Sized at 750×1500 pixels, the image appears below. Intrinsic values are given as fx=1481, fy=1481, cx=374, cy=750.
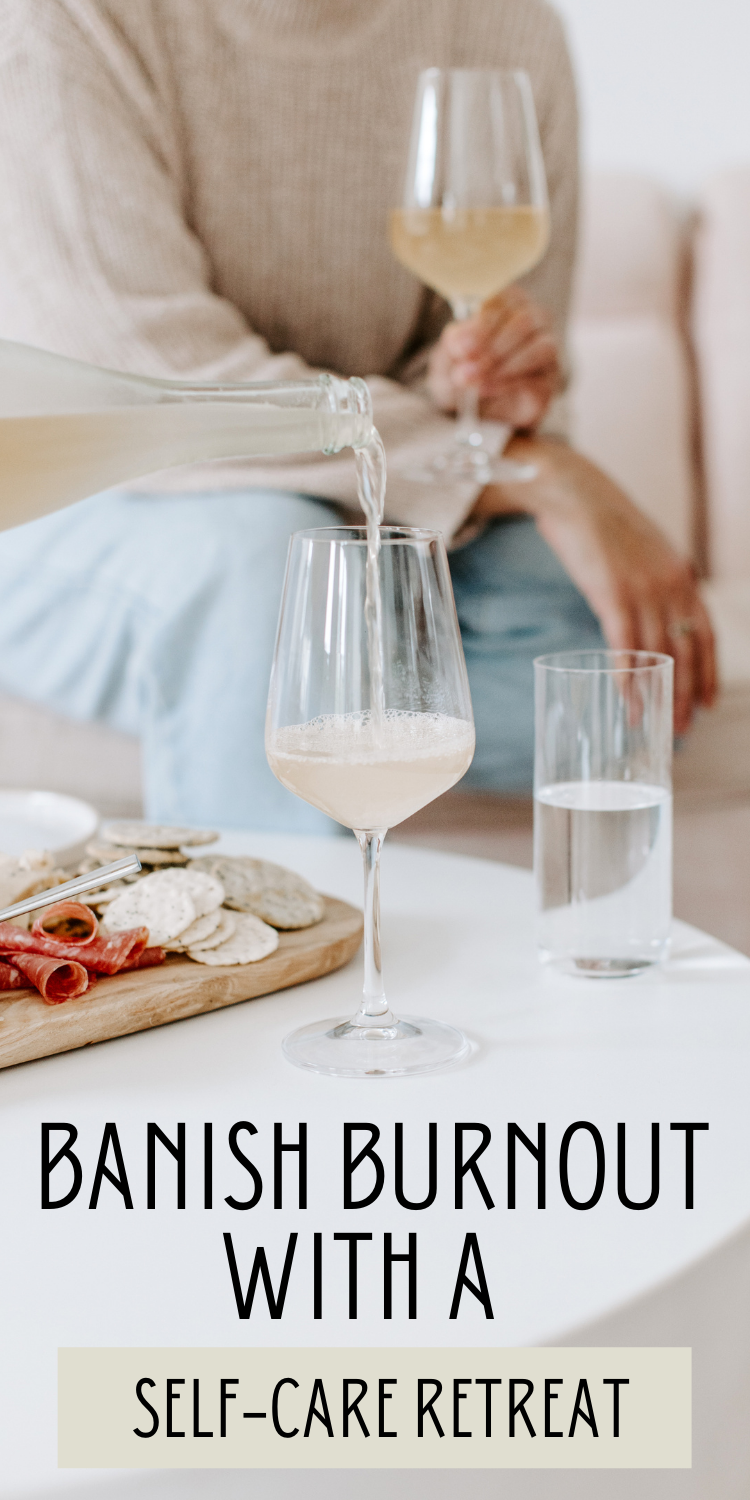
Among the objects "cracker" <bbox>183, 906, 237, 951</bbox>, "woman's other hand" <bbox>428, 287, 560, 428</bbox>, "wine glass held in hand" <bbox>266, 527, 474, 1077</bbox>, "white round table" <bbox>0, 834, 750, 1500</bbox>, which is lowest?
"white round table" <bbox>0, 834, 750, 1500</bbox>

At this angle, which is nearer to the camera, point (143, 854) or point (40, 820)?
point (143, 854)

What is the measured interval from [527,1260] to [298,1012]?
26 cm

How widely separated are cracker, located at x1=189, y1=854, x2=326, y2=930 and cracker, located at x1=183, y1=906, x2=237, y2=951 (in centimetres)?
2

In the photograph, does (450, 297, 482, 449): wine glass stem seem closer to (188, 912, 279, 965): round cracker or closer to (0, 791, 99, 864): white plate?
(0, 791, 99, 864): white plate

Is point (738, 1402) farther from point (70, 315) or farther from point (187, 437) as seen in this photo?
point (70, 315)

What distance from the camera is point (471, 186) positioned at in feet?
4.84

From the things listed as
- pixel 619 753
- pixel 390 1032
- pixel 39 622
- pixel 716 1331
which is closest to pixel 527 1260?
pixel 716 1331

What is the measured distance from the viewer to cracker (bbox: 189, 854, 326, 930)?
0.84m

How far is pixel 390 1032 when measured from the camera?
0.72m

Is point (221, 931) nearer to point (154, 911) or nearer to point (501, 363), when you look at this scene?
point (154, 911)

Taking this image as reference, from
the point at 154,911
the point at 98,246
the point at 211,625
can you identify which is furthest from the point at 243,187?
the point at 154,911

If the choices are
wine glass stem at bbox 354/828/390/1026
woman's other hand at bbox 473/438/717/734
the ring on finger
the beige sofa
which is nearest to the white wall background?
the beige sofa

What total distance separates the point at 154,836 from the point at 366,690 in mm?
283

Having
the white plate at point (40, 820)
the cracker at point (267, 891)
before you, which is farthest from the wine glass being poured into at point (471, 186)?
the cracker at point (267, 891)
